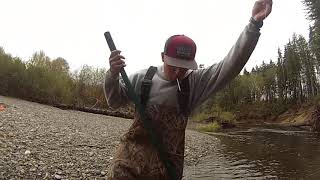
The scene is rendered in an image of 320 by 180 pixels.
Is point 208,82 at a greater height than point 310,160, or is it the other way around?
point 208,82

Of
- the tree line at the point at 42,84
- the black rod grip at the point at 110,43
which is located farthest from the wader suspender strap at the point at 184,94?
the tree line at the point at 42,84

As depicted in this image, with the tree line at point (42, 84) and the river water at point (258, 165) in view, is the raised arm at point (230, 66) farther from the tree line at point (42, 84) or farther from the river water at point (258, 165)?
the tree line at point (42, 84)

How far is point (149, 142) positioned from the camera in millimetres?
2953

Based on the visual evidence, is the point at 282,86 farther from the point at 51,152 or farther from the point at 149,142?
the point at 149,142

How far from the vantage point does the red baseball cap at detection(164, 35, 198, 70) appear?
2.81 meters

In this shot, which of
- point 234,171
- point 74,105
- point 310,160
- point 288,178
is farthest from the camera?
point 74,105

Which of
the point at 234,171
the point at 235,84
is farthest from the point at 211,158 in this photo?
the point at 235,84

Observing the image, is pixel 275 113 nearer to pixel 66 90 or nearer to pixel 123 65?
pixel 66 90

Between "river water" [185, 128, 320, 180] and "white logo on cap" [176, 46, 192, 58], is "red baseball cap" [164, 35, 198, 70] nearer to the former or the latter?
"white logo on cap" [176, 46, 192, 58]

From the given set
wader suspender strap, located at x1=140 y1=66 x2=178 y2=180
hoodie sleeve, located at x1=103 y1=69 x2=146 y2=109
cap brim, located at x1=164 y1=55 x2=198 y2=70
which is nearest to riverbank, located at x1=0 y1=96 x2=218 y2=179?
hoodie sleeve, located at x1=103 y1=69 x2=146 y2=109

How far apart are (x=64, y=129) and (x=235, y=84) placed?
91.5m

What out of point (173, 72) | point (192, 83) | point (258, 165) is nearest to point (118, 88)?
point (173, 72)

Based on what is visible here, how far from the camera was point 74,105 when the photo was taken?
3447 cm

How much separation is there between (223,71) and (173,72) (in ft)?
1.14
